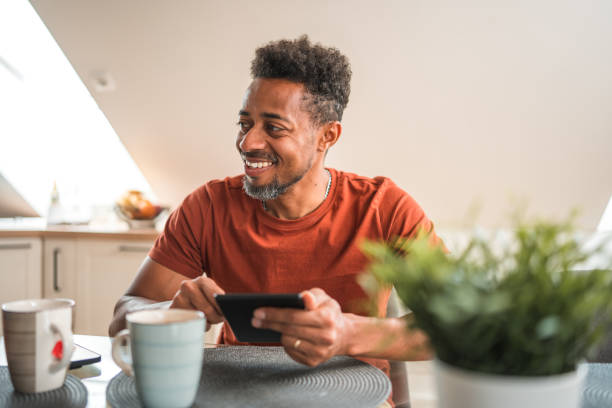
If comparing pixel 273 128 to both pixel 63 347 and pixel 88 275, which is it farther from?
pixel 88 275

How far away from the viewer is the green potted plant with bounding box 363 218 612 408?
47cm

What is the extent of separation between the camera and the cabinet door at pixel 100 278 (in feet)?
9.62

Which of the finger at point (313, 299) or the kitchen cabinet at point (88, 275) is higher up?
the finger at point (313, 299)

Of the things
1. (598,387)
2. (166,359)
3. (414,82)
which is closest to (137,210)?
(414,82)

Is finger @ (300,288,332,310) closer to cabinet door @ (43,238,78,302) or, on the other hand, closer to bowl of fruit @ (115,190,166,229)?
bowl of fruit @ (115,190,166,229)

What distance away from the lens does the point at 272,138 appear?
1.50 meters

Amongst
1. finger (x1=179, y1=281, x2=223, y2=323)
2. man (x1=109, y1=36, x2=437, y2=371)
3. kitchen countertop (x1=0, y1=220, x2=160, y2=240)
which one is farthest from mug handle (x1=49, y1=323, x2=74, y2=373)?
kitchen countertop (x1=0, y1=220, x2=160, y2=240)

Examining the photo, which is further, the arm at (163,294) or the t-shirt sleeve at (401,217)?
the t-shirt sleeve at (401,217)

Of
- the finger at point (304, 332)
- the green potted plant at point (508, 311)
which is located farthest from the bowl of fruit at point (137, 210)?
the green potted plant at point (508, 311)

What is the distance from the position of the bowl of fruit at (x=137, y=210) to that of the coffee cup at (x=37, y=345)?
226 centimetres

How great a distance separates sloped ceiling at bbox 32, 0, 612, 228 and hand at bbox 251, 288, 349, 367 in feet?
5.73

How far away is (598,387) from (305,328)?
0.44 m

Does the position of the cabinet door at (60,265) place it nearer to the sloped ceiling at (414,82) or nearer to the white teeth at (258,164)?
the sloped ceiling at (414,82)

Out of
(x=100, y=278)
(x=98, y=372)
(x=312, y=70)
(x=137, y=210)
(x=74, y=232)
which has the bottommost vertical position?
(x=100, y=278)
